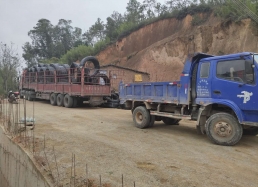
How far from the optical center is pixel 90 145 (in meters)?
6.09

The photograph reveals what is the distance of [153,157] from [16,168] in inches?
163

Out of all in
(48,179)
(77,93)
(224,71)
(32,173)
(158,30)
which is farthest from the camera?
(158,30)

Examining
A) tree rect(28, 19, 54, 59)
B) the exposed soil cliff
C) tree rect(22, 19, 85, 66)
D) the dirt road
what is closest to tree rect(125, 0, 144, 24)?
the exposed soil cliff

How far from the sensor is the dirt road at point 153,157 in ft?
13.3

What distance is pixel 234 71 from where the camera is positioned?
585 cm

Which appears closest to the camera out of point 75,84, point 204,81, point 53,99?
point 204,81

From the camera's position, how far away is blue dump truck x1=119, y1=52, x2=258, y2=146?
5576 millimetres

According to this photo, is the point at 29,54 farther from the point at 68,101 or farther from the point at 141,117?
the point at 141,117

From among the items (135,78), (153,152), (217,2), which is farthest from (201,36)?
(153,152)

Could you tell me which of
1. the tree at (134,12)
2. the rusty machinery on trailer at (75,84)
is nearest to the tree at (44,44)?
the tree at (134,12)

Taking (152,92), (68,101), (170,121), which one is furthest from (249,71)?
(68,101)

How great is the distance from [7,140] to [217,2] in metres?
24.3

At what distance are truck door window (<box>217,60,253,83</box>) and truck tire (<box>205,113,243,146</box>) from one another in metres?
0.97

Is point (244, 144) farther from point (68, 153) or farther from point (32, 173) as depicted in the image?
point (32, 173)
